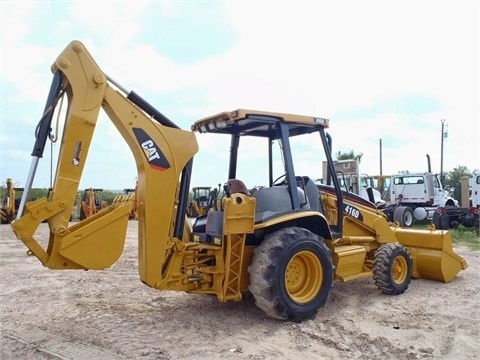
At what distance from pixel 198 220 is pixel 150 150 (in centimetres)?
155

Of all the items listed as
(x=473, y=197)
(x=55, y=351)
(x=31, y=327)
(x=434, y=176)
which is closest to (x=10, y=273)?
→ (x=31, y=327)

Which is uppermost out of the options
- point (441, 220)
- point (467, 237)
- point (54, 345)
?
point (441, 220)

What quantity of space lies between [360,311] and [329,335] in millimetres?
1068

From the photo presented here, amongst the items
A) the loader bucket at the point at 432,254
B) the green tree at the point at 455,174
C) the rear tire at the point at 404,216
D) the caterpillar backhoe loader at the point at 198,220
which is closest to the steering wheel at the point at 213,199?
the caterpillar backhoe loader at the point at 198,220

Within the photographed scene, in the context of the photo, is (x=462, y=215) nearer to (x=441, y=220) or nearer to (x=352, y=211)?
(x=441, y=220)

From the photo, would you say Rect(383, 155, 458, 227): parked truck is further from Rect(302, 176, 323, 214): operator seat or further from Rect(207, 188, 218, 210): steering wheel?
Rect(207, 188, 218, 210): steering wheel

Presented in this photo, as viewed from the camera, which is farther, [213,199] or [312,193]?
[312,193]

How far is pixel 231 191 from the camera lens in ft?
19.4

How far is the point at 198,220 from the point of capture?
20.0 ft

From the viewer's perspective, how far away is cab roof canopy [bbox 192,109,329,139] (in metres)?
5.52

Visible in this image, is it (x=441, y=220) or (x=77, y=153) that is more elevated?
(x=77, y=153)

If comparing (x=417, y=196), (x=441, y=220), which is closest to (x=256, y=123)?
(x=441, y=220)

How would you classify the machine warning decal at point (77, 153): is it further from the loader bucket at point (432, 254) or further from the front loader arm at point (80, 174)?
the loader bucket at point (432, 254)

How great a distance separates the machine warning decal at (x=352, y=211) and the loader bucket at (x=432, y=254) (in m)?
1.22
